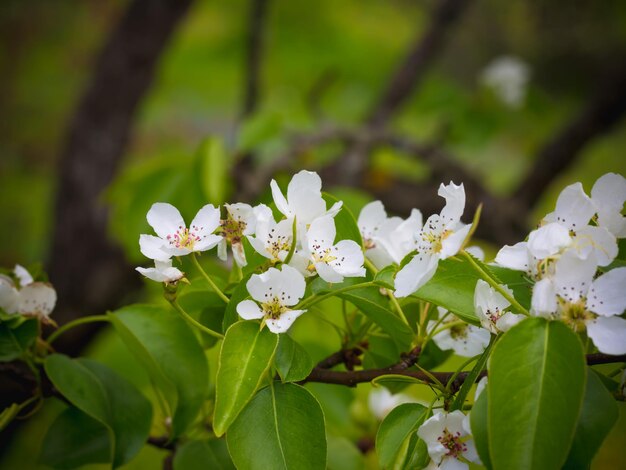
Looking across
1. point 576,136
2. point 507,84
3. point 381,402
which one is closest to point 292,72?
point 507,84

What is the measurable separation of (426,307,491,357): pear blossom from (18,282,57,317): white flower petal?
0.27 metres

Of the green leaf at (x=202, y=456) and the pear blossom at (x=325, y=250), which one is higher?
the pear blossom at (x=325, y=250)

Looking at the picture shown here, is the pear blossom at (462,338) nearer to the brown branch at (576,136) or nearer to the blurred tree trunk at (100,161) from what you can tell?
the blurred tree trunk at (100,161)

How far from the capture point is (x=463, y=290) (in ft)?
1.12

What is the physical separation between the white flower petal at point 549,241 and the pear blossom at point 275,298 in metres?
0.12

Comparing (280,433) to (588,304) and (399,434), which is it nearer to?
(399,434)

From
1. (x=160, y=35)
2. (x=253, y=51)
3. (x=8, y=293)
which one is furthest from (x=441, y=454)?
(x=253, y=51)

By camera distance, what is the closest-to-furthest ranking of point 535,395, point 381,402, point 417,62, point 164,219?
point 535,395 < point 164,219 < point 381,402 < point 417,62

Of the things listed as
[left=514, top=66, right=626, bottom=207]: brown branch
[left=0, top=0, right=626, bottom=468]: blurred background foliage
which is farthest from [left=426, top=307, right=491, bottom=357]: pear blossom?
[left=0, top=0, right=626, bottom=468]: blurred background foliage

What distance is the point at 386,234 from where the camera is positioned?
41cm

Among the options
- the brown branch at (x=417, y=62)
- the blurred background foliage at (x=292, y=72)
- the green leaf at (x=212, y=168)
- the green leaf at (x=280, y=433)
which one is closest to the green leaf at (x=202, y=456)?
the green leaf at (x=280, y=433)

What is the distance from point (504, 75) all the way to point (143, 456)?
113 centimetres

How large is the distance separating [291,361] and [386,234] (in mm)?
114

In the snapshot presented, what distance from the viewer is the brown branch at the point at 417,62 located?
149 centimetres
